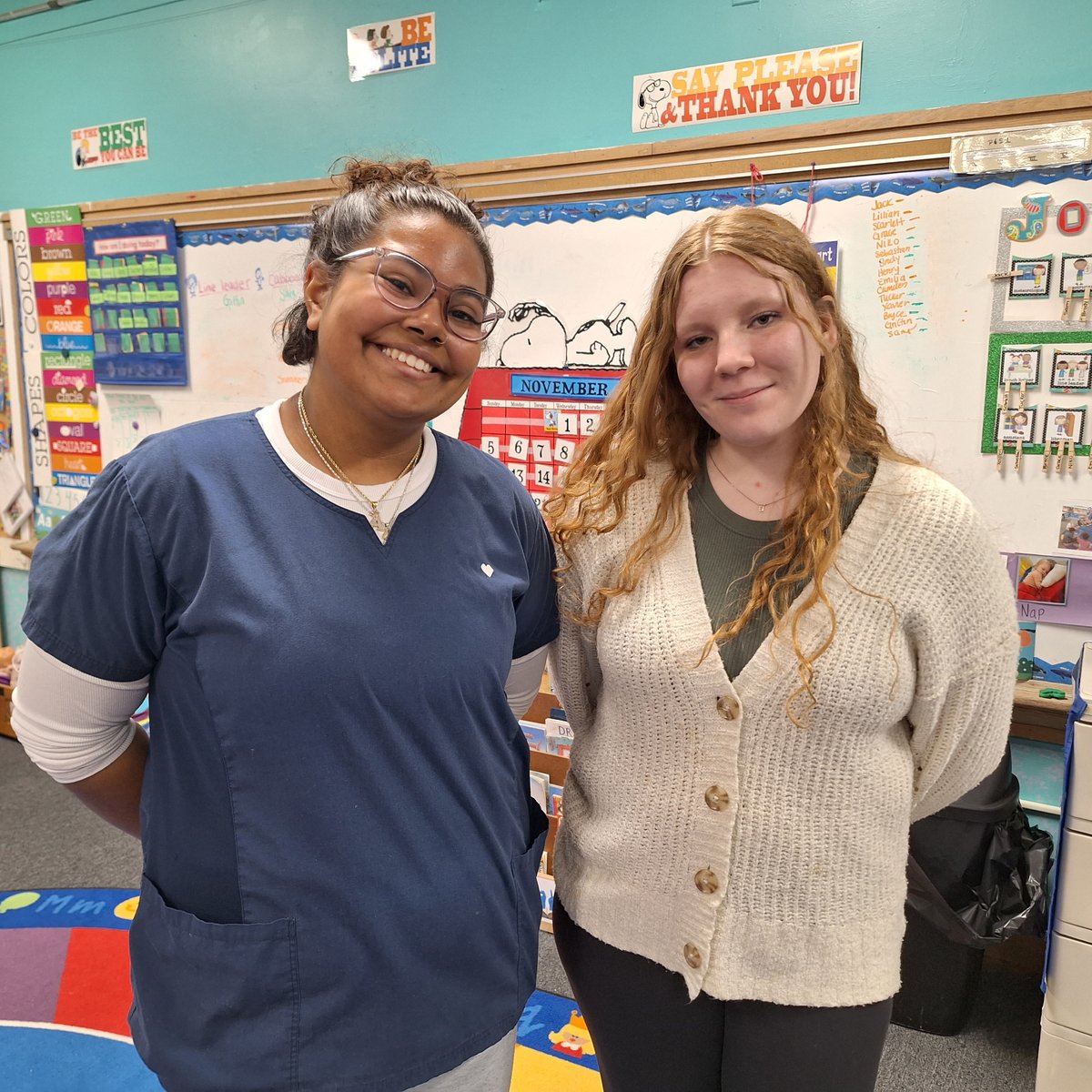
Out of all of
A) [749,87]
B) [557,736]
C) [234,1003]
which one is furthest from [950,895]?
[749,87]

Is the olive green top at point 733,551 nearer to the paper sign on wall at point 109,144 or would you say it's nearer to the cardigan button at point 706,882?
the cardigan button at point 706,882

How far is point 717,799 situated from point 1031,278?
1.45 m

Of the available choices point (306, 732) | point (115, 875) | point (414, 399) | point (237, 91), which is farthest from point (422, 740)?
point (237, 91)

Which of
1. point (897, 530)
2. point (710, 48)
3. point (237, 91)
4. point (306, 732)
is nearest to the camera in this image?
point (306, 732)

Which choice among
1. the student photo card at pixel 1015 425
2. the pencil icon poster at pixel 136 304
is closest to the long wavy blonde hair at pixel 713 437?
the student photo card at pixel 1015 425

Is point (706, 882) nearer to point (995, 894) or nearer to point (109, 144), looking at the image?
point (995, 894)

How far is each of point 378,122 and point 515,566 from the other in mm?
2093

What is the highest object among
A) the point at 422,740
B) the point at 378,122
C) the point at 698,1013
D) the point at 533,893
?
the point at 378,122

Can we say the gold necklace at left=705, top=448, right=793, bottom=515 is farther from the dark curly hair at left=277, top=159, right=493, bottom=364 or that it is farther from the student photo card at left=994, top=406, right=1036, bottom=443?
the student photo card at left=994, top=406, right=1036, bottom=443

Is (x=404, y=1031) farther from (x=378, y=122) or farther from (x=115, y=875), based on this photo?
(x=378, y=122)

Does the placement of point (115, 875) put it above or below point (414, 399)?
below

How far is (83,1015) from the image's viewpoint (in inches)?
78.8

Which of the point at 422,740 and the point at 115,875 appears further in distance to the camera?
the point at 115,875

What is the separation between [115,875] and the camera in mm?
2553
